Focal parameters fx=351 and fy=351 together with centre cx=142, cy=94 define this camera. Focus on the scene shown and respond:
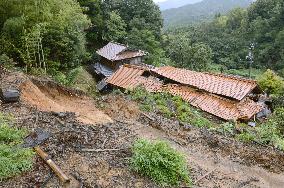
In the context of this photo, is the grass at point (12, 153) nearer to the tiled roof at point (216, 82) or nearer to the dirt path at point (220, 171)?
the dirt path at point (220, 171)

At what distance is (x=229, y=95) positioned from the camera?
19562mm

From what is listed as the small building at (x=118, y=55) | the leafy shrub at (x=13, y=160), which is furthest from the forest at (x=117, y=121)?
the small building at (x=118, y=55)

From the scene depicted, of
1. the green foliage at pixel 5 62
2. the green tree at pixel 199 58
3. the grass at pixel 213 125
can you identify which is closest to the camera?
the grass at pixel 213 125

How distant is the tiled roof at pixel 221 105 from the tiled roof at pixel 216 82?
0.38m

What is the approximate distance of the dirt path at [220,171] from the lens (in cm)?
885

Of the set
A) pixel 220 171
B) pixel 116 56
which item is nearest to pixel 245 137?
pixel 220 171

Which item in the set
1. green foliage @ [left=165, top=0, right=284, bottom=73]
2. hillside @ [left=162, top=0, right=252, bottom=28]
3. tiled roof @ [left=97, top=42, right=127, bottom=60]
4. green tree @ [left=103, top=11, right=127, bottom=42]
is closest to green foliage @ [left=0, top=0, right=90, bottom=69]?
tiled roof @ [left=97, top=42, right=127, bottom=60]

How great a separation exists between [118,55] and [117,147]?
2285 centimetres

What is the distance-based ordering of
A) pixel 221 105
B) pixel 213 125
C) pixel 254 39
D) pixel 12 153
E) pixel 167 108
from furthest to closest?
1. pixel 254 39
2. pixel 221 105
3. pixel 213 125
4. pixel 167 108
5. pixel 12 153

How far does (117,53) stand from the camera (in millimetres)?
30969

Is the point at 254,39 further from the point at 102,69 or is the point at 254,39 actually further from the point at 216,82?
the point at 216,82

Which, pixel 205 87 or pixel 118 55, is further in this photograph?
pixel 118 55

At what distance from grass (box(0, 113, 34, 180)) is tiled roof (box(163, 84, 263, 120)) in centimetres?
1240

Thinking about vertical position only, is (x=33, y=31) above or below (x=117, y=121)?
Result: above
